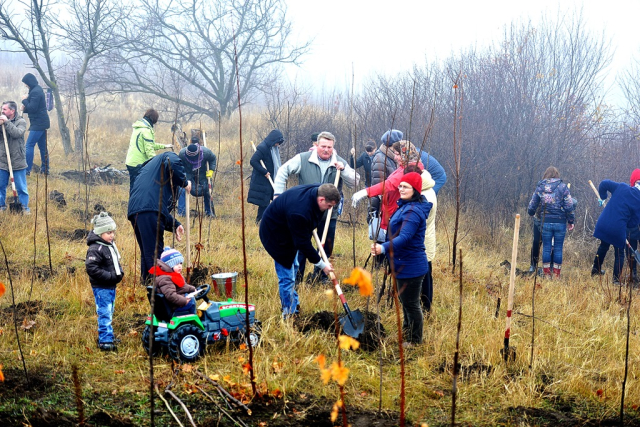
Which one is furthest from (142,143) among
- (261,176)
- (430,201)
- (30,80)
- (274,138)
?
(430,201)

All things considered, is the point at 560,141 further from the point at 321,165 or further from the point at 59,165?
the point at 59,165

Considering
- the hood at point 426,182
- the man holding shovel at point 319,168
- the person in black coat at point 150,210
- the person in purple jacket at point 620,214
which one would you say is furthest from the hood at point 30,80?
the person in purple jacket at point 620,214

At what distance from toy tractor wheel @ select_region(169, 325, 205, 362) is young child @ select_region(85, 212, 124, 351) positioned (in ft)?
2.14

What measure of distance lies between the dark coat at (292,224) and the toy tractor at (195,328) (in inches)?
26.0

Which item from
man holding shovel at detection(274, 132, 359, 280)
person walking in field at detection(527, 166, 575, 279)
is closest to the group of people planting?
man holding shovel at detection(274, 132, 359, 280)

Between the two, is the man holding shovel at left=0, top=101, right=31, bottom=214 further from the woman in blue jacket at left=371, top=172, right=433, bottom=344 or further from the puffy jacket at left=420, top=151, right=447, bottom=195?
the woman in blue jacket at left=371, top=172, right=433, bottom=344

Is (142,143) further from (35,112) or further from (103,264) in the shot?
(103,264)

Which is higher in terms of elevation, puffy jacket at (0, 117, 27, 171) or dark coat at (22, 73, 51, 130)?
dark coat at (22, 73, 51, 130)

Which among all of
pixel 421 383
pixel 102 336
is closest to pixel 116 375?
pixel 102 336

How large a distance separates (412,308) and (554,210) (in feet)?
13.7

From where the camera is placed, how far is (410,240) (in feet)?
14.7

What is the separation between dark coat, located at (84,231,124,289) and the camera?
417 centimetres

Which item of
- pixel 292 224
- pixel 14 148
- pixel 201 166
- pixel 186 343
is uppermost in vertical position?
pixel 14 148

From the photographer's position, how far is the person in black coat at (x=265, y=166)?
830 centimetres
